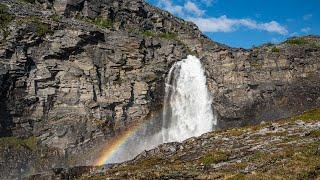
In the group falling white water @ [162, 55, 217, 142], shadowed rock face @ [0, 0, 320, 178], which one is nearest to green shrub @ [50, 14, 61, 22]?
shadowed rock face @ [0, 0, 320, 178]

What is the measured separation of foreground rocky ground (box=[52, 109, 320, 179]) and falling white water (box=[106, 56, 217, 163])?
37.6 meters

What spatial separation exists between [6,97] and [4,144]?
8.82 metres

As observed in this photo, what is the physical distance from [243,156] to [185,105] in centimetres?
6024

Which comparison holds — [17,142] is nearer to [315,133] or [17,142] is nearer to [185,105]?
[185,105]

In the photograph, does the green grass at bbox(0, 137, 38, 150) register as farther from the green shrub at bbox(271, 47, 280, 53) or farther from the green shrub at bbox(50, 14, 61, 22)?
the green shrub at bbox(271, 47, 280, 53)

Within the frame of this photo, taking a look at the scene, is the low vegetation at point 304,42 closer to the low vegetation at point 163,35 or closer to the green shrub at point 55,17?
the low vegetation at point 163,35

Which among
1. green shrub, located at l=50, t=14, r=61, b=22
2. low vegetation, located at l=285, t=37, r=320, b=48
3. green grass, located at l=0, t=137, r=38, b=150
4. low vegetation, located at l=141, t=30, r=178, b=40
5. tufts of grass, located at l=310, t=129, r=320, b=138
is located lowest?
green grass, located at l=0, t=137, r=38, b=150

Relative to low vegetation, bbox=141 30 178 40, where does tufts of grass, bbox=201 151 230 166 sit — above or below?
below

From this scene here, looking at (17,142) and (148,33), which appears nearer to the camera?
(17,142)

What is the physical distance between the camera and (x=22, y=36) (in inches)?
3784

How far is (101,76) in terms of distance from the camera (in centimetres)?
9900

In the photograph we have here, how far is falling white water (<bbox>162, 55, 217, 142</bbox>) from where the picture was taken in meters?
102

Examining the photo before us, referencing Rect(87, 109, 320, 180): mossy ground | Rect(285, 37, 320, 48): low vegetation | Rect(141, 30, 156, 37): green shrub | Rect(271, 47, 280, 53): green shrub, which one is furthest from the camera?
Rect(141, 30, 156, 37): green shrub

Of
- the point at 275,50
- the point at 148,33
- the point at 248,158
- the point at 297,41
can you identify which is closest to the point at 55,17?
the point at 148,33
